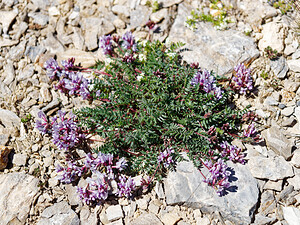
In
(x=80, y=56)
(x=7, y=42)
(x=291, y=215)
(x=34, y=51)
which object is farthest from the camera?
(x=7, y=42)

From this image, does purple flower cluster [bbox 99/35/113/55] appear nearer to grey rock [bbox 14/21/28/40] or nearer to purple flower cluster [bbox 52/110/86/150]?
purple flower cluster [bbox 52/110/86/150]

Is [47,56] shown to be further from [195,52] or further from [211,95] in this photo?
[211,95]

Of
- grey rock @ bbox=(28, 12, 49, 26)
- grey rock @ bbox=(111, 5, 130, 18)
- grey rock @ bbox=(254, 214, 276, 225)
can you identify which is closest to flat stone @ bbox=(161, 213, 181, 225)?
grey rock @ bbox=(254, 214, 276, 225)

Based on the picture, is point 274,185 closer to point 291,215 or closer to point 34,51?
point 291,215

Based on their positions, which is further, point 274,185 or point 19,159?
point 19,159

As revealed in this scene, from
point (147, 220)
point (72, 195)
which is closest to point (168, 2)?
point (72, 195)

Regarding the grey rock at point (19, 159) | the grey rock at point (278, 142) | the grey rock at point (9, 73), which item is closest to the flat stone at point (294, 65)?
the grey rock at point (278, 142)
